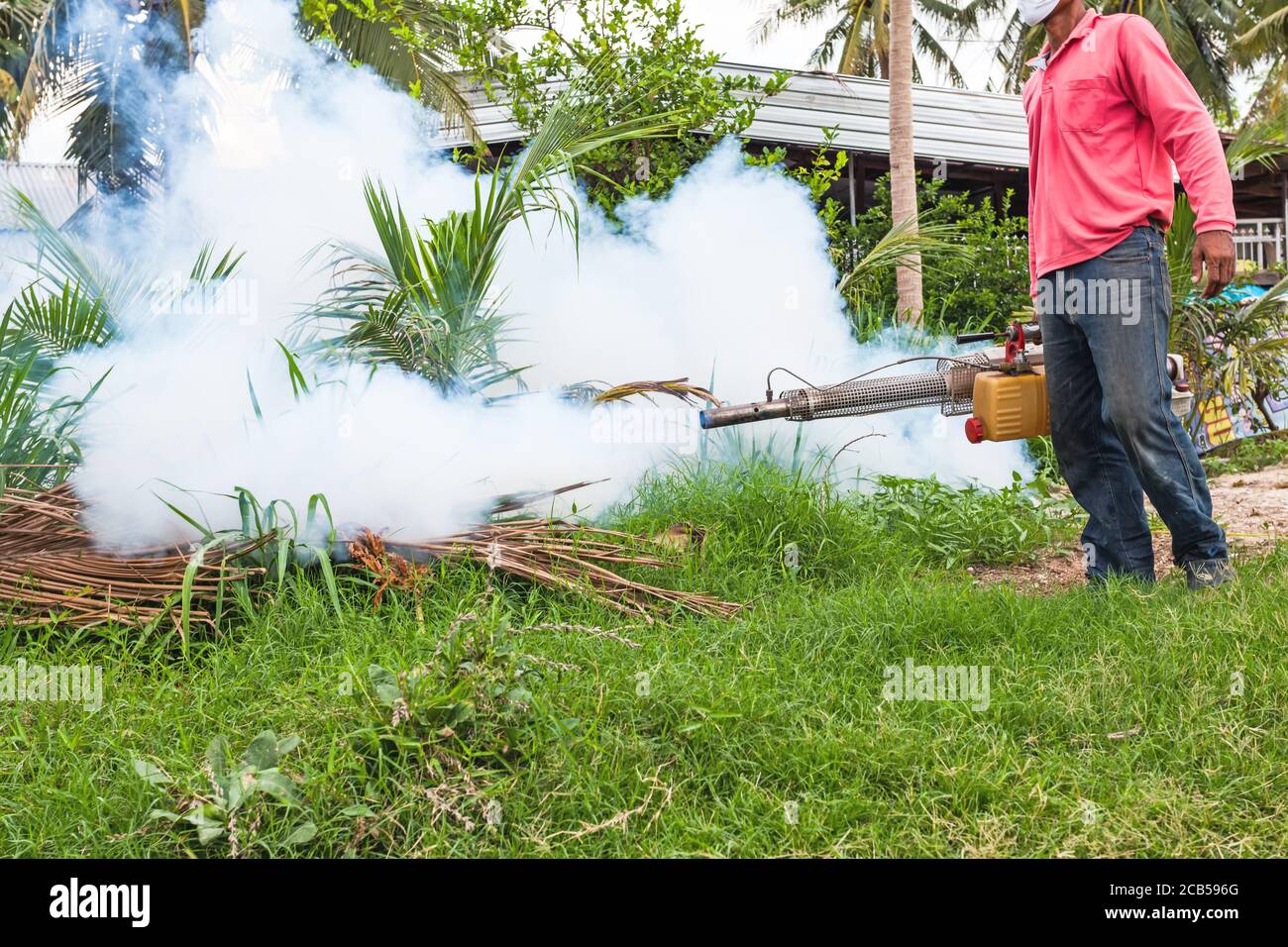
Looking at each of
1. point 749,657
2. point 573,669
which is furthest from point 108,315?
point 749,657

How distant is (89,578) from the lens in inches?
122

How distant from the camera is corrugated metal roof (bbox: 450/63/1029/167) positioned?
8680mm

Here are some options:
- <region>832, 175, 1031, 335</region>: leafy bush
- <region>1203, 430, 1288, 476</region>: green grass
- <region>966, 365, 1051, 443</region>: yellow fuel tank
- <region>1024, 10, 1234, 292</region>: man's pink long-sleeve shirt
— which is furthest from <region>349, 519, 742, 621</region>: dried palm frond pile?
<region>1203, 430, 1288, 476</region>: green grass

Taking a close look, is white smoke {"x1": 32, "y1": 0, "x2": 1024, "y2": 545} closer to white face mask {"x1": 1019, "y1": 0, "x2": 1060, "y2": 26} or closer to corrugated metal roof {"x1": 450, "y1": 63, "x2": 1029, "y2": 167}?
white face mask {"x1": 1019, "y1": 0, "x2": 1060, "y2": 26}

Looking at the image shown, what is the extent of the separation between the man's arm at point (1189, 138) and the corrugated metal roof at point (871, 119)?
468 centimetres

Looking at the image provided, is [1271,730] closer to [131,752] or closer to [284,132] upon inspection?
[131,752]

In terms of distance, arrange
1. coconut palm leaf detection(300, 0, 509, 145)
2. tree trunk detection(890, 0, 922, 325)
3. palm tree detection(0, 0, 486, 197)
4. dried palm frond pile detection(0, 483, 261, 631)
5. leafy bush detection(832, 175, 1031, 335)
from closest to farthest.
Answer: dried palm frond pile detection(0, 483, 261, 631) < tree trunk detection(890, 0, 922, 325) < leafy bush detection(832, 175, 1031, 335) < coconut palm leaf detection(300, 0, 509, 145) < palm tree detection(0, 0, 486, 197)

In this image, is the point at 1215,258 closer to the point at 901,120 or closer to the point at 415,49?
the point at 901,120

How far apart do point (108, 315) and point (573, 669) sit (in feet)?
8.96

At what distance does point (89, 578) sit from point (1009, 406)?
10.3ft

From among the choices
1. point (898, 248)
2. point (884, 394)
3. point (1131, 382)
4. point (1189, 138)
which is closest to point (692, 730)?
point (1131, 382)

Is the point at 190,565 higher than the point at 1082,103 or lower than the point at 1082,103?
lower

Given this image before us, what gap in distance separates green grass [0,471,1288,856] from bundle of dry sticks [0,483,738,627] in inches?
3.4

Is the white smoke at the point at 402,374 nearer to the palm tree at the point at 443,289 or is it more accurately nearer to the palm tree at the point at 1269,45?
the palm tree at the point at 443,289
